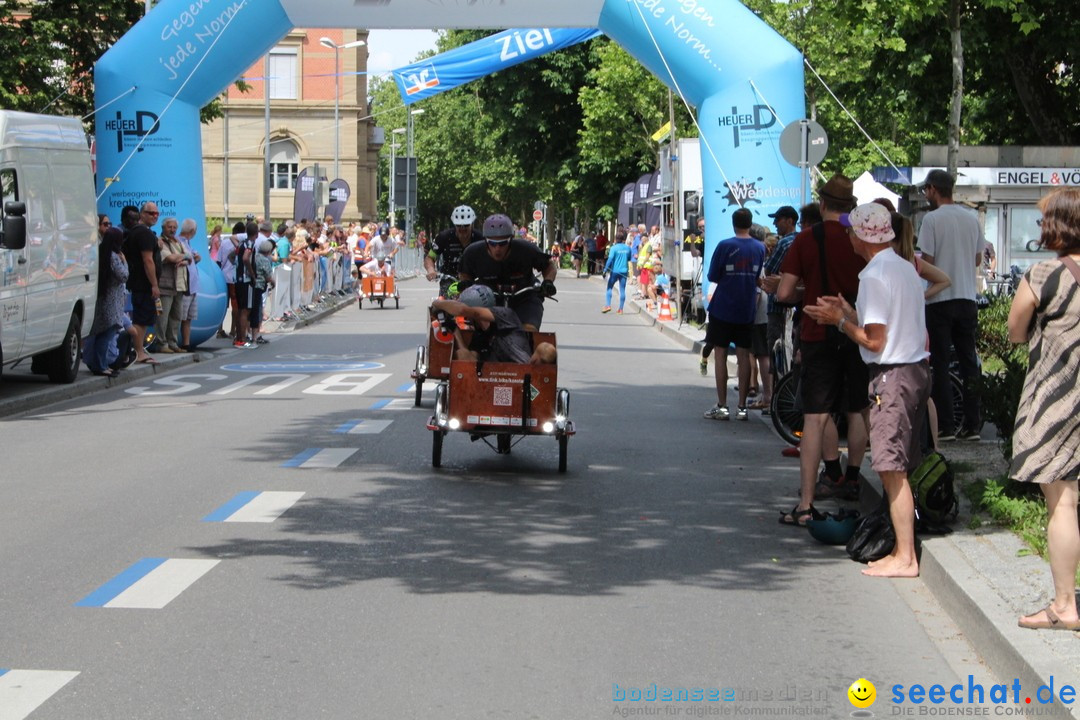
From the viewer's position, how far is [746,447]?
41.0ft

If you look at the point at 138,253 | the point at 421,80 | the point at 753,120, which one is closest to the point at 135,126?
the point at 138,253

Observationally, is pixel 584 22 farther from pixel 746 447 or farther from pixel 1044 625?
pixel 1044 625

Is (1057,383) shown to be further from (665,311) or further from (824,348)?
(665,311)

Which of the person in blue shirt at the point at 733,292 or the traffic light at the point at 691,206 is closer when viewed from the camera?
the person in blue shirt at the point at 733,292

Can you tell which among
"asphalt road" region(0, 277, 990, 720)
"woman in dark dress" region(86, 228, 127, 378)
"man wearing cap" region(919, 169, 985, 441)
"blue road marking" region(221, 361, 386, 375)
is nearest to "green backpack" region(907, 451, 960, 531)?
"asphalt road" region(0, 277, 990, 720)

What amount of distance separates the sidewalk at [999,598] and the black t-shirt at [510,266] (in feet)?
12.1

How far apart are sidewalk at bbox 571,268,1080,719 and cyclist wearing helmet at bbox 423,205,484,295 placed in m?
5.65

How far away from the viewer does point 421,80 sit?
29.0 metres

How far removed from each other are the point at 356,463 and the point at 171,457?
143 cm

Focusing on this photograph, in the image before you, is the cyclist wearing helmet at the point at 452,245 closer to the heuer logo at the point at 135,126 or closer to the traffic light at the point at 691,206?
the heuer logo at the point at 135,126

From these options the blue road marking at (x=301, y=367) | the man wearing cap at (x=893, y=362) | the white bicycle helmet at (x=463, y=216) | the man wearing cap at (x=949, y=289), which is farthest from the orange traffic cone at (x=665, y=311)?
the man wearing cap at (x=893, y=362)

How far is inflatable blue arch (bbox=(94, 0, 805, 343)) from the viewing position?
2009 centimetres

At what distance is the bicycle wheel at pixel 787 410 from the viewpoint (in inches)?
480

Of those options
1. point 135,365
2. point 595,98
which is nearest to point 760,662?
point 135,365
